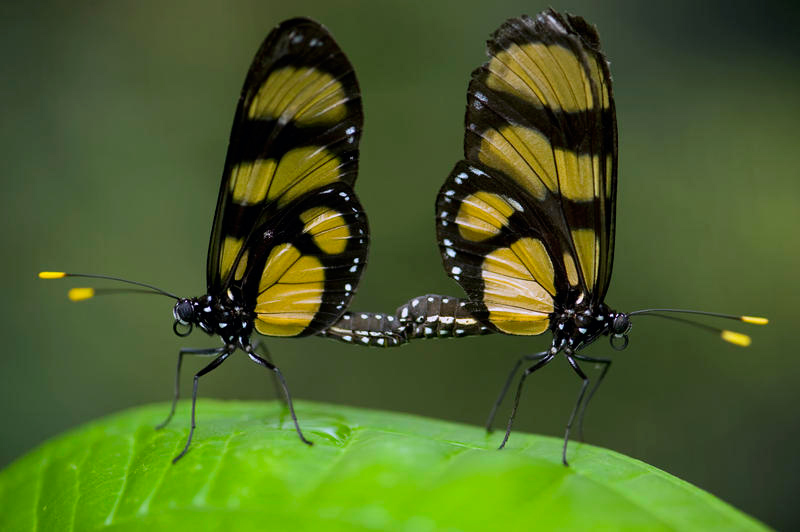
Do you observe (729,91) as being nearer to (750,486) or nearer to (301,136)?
(750,486)

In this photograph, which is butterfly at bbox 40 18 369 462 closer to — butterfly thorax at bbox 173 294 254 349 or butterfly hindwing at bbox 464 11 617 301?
butterfly thorax at bbox 173 294 254 349

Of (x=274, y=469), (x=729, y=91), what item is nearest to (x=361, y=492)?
(x=274, y=469)

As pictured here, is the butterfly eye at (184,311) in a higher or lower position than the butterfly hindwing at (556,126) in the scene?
lower

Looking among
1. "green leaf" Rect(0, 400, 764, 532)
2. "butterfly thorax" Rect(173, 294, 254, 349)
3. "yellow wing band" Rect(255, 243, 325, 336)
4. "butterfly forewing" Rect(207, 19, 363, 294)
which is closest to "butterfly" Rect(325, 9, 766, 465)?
"yellow wing band" Rect(255, 243, 325, 336)

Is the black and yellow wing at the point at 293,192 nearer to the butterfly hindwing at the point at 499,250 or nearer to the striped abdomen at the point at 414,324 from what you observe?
the striped abdomen at the point at 414,324

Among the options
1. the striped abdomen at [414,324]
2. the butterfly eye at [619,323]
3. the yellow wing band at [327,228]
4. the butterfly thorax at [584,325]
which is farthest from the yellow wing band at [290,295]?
the butterfly eye at [619,323]

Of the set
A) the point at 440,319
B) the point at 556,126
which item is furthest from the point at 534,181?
the point at 440,319
